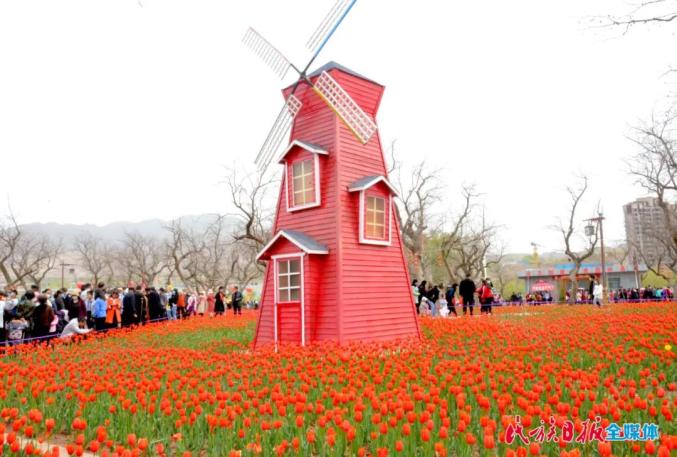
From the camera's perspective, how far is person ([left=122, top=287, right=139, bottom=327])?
20203 millimetres

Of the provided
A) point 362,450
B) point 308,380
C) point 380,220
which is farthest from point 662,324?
point 362,450

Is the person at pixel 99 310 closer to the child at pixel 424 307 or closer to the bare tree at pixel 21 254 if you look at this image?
the child at pixel 424 307

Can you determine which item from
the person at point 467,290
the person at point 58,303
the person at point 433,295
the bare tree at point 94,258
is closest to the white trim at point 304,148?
the person at point 58,303

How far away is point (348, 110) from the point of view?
13414mm

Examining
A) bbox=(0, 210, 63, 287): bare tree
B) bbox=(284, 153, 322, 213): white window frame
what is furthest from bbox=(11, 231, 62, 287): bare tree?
bbox=(284, 153, 322, 213): white window frame

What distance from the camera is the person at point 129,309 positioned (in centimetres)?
2020

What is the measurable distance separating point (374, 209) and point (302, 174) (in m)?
2.12

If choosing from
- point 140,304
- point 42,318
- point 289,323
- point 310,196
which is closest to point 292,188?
point 310,196

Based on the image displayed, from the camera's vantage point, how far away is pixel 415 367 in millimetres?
8664

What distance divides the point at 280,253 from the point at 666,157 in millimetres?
29294

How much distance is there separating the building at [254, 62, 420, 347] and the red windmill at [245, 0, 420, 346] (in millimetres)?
25

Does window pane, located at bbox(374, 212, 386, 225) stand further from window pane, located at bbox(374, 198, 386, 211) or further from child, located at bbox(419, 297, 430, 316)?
child, located at bbox(419, 297, 430, 316)

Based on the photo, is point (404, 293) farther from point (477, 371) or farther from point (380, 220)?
point (477, 371)

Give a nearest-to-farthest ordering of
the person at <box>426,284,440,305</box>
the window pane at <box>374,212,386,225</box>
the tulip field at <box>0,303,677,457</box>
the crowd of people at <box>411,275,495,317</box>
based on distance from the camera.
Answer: the tulip field at <box>0,303,677,457</box>
the window pane at <box>374,212,386,225</box>
the crowd of people at <box>411,275,495,317</box>
the person at <box>426,284,440,305</box>
